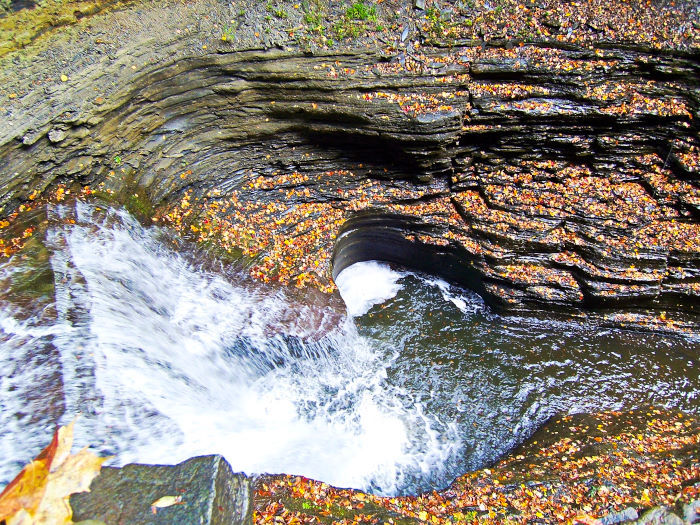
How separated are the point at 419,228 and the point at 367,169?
1.42 metres

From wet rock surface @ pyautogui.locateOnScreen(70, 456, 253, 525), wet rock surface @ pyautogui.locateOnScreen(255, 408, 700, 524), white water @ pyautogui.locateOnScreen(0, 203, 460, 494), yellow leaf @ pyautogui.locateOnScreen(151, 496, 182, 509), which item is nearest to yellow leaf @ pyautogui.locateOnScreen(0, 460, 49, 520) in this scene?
wet rock surface @ pyautogui.locateOnScreen(70, 456, 253, 525)

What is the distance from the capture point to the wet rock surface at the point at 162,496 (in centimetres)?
289

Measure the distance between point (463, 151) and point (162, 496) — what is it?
21.2ft

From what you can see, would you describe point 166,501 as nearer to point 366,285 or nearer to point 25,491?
point 25,491

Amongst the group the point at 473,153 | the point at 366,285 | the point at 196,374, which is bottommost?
the point at 196,374

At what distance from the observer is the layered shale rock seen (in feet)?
21.5

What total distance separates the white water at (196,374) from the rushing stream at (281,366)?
0.7 inches

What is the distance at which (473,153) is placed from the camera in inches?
290

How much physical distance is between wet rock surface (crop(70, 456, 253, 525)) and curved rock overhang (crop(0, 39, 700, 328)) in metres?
3.69

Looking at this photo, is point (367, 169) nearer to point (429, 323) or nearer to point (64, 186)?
point (429, 323)

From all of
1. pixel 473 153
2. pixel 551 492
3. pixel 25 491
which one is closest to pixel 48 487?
pixel 25 491

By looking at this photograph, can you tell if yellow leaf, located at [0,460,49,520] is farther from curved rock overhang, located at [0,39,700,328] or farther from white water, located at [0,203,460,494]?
curved rock overhang, located at [0,39,700,328]

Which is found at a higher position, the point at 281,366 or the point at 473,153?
the point at 473,153

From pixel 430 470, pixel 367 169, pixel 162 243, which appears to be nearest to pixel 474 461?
pixel 430 470
